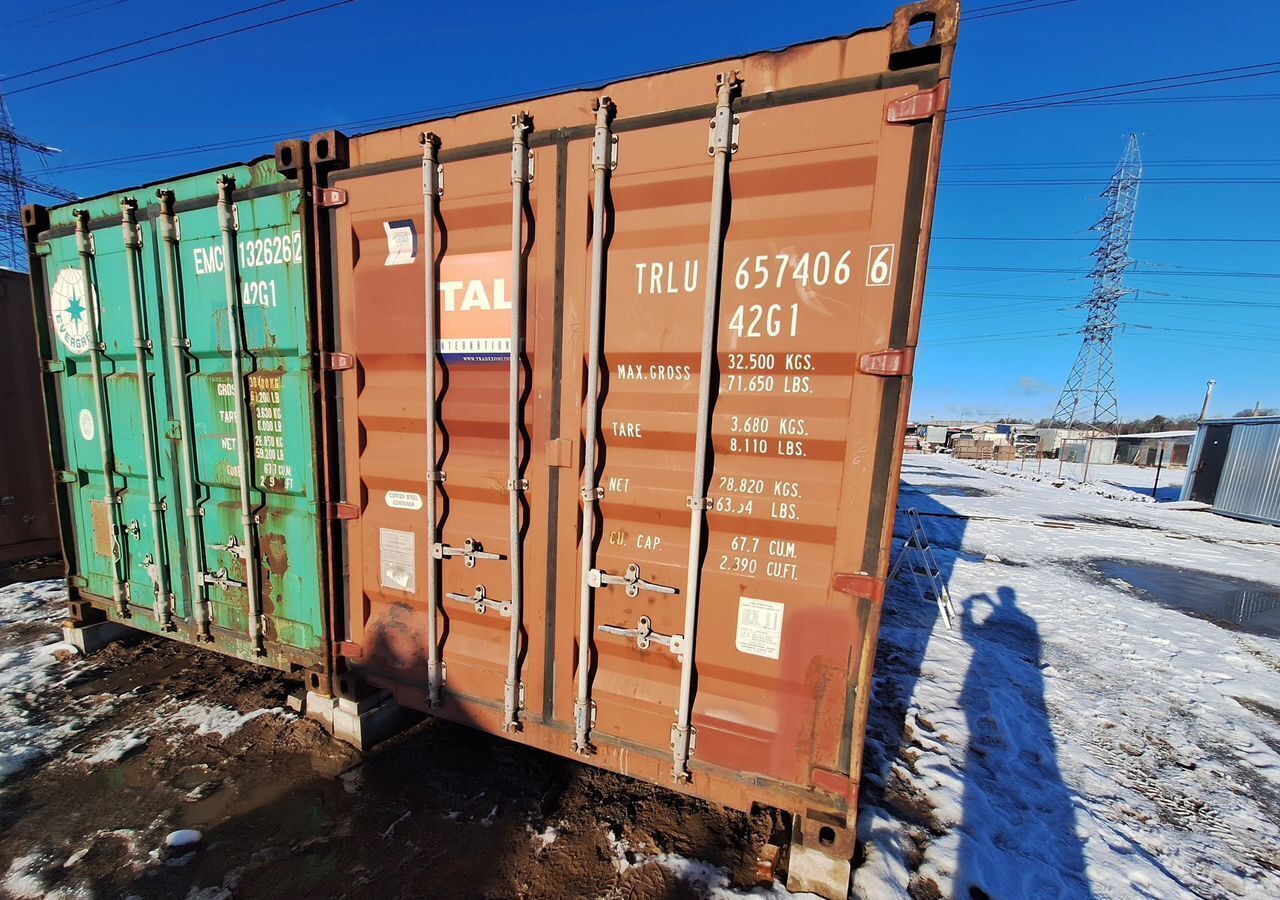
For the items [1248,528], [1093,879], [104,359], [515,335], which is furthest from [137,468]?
[1248,528]

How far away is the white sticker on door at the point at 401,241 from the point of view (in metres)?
2.78

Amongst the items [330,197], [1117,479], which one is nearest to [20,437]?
[330,197]

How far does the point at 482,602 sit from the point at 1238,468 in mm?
24354

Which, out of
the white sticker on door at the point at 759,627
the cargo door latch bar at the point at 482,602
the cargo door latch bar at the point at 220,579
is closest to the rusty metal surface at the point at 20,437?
the cargo door latch bar at the point at 220,579

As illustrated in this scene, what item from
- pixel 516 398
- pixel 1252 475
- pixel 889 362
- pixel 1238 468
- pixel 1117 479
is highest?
pixel 889 362

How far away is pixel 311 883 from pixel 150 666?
3281 millimetres

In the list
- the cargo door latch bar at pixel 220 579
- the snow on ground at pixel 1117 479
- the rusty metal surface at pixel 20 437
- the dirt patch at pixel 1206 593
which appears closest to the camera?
the cargo door latch bar at pixel 220 579

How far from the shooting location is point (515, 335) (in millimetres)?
2500

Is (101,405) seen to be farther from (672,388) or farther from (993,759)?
(993,759)

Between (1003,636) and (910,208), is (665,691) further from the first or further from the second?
(1003,636)

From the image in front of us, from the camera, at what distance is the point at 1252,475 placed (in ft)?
48.8

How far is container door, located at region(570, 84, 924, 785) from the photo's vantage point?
206cm

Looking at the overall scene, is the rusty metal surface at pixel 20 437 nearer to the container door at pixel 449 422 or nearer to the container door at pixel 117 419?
the container door at pixel 117 419

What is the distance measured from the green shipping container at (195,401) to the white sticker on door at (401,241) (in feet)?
2.06
